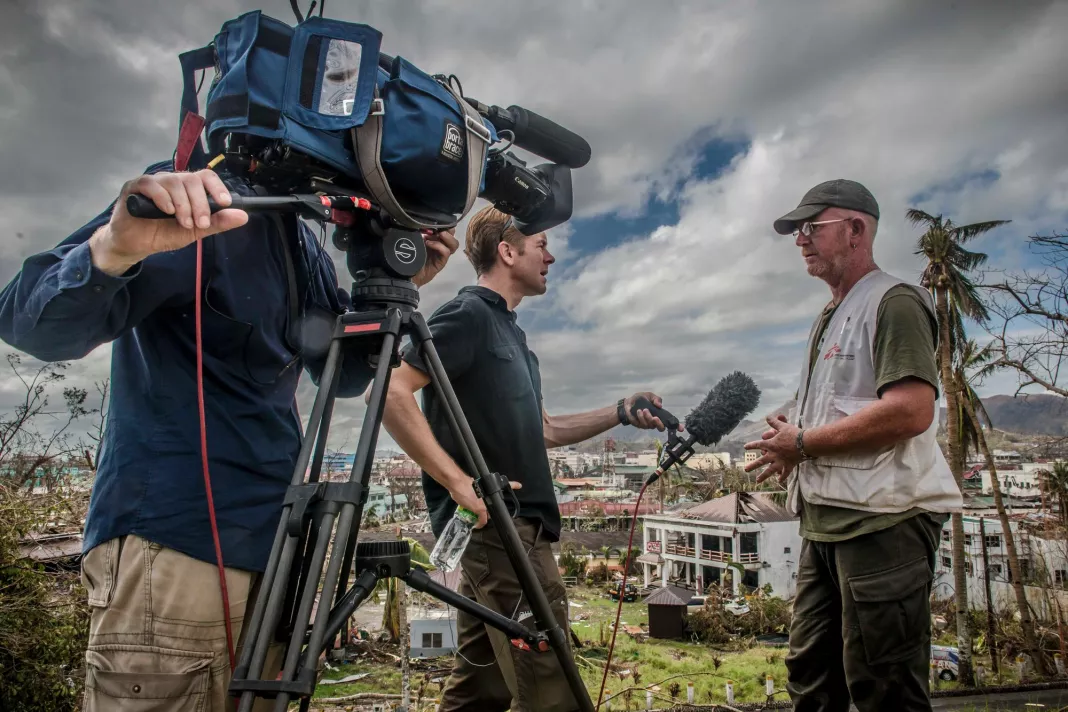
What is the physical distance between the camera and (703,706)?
4445 millimetres

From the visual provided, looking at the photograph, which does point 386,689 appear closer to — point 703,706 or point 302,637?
point 703,706

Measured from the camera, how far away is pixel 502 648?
1958mm

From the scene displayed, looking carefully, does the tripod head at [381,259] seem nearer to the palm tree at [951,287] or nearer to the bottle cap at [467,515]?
the bottle cap at [467,515]

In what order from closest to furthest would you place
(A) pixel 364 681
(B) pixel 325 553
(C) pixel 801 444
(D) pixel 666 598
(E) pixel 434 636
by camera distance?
(B) pixel 325 553 → (C) pixel 801 444 → (A) pixel 364 681 → (E) pixel 434 636 → (D) pixel 666 598

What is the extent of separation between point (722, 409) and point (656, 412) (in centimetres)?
29

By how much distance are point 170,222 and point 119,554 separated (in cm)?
64

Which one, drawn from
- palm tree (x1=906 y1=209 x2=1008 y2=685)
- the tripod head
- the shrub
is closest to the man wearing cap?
the tripod head

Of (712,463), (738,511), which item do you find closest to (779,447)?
(738,511)

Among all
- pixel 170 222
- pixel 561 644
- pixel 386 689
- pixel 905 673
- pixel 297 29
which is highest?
pixel 297 29

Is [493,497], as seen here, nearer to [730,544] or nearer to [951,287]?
[951,287]

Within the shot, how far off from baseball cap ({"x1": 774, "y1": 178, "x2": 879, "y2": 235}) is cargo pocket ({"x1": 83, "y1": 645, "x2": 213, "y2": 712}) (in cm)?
252

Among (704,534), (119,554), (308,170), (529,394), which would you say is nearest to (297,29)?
(308,170)

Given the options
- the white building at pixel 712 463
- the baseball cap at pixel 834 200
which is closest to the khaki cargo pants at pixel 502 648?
the baseball cap at pixel 834 200

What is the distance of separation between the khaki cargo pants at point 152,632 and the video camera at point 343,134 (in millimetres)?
688
